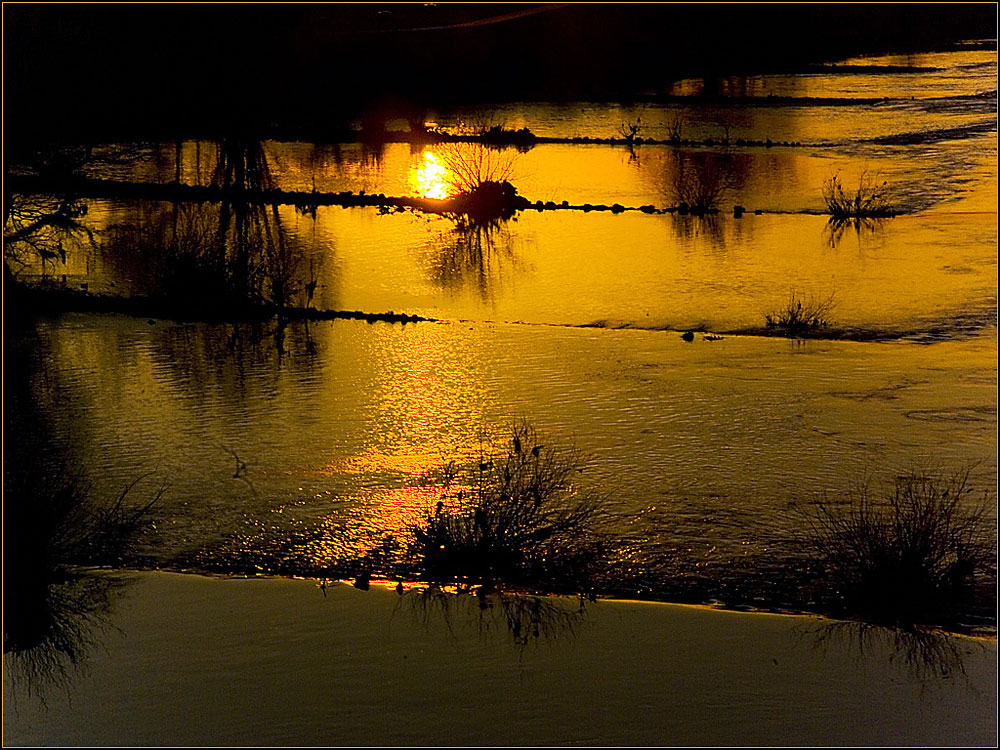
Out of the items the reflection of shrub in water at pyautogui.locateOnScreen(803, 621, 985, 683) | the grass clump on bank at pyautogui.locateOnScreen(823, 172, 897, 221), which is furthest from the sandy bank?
the grass clump on bank at pyautogui.locateOnScreen(823, 172, 897, 221)

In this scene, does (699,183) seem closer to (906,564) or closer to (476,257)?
(476,257)

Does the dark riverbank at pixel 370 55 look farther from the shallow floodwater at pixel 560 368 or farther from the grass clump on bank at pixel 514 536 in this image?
the grass clump on bank at pixel 514 536

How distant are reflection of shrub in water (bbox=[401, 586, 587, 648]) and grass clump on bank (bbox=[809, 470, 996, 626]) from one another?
1.04m

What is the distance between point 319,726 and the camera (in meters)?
4.22

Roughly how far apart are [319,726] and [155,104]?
1790 centimetres

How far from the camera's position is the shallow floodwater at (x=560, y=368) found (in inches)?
236

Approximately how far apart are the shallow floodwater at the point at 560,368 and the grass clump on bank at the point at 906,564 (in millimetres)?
308

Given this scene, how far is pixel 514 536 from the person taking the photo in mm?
5301

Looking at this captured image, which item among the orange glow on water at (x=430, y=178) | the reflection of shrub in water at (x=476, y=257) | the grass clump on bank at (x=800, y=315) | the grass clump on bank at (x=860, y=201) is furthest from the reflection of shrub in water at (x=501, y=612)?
the orange glow on water at (x=430, y=178)

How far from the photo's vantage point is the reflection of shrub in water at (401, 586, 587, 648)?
4.84 metres

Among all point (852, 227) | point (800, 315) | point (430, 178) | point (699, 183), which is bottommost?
point (800, 315)

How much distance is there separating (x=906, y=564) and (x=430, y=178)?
12.5 m

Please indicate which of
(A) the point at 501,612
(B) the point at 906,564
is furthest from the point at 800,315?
(A) the point at 501,612

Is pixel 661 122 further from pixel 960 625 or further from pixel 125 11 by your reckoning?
pixel 960 625
